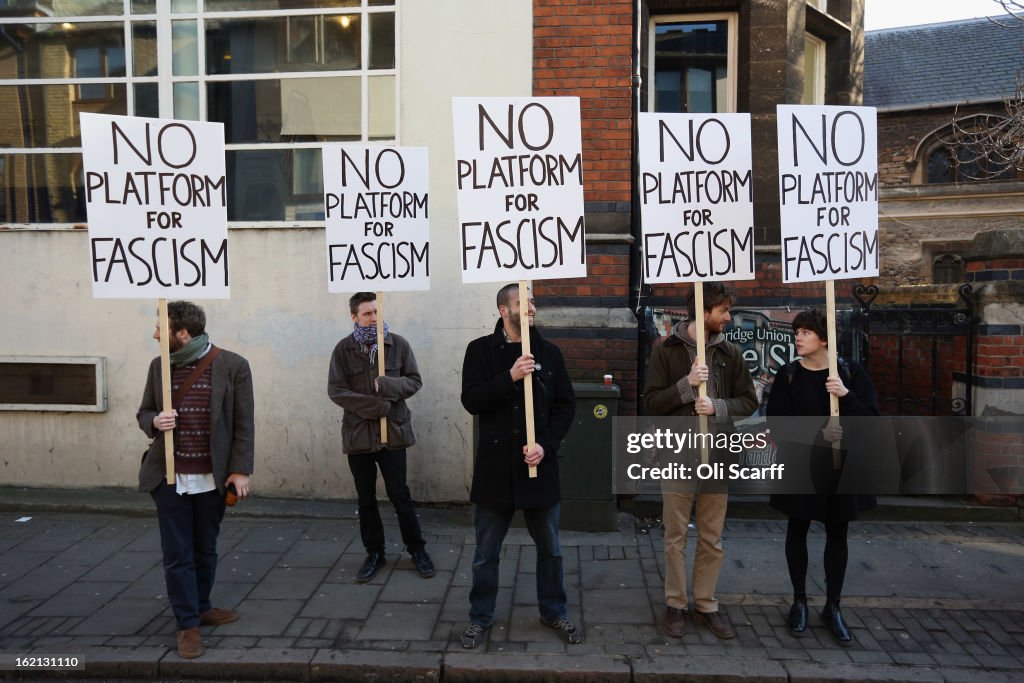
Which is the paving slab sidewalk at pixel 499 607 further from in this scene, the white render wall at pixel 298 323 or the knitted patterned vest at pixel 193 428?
the knitted patterned vest at pixel 193 428

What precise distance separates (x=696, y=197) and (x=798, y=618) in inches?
102

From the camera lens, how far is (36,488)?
7180mm


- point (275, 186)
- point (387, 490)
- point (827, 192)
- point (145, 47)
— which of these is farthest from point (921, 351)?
point (145, 47)

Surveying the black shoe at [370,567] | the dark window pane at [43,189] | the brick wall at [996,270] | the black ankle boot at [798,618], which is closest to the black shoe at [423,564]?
the black shoe at [370,567]

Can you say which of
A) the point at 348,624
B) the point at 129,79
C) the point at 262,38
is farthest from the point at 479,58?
the point at 348,624

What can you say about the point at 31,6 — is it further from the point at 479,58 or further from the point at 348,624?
the point at 348,624

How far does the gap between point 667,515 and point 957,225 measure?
19728 mm

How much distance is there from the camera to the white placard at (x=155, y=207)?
4309mm

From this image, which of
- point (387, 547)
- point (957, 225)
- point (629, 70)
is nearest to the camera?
point (387, 547)

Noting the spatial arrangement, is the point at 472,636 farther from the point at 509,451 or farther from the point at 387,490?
the point at 387,490

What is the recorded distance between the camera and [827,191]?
454 centimetres

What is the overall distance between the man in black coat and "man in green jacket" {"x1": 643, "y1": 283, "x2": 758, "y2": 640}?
1.88ft

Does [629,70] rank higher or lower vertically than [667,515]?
higher

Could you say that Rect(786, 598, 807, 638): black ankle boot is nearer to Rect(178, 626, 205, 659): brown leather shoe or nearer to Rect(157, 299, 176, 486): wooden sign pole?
Rect(178, 626, 205, 659): brown leather shoe
